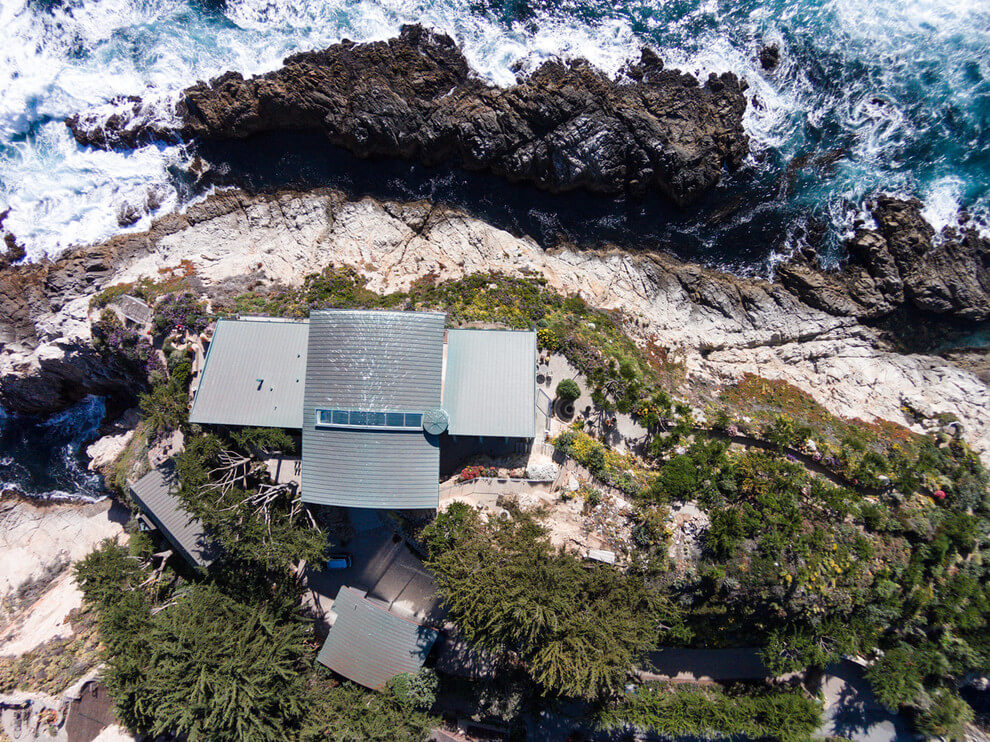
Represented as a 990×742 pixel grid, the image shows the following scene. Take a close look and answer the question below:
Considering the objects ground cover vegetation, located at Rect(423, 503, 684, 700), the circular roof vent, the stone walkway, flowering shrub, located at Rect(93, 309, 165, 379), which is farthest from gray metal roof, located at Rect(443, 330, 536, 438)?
flowering shrub, located at Rect(93, 309, 165, 379)

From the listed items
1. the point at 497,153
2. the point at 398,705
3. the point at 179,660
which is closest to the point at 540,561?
the point at 398,705

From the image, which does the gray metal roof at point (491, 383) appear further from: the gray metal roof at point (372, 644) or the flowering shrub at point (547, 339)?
the gray metal roof at point (372, 644)

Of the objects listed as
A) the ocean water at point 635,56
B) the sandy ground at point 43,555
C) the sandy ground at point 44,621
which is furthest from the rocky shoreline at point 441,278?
the sandy ground at point 44,621

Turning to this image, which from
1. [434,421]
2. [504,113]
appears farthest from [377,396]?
[504,113]

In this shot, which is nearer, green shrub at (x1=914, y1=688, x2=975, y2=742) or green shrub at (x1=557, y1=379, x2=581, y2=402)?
green shrub at (x1=914, y1=688, x2=975, y2=742)

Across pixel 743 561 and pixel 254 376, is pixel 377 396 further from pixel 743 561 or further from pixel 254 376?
pixel 743 561

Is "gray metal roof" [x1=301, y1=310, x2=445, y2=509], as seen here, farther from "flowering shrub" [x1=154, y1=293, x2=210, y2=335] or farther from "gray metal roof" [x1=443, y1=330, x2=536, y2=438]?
"flowering shrub" [x1=154, y1=293, x2=210, y2=335]
